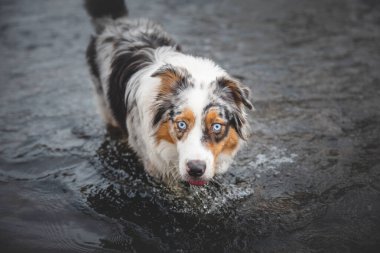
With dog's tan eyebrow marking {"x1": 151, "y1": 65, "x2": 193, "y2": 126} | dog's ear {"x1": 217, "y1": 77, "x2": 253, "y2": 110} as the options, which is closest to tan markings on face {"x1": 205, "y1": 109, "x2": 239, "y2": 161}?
dog's ear {"x1": 217, "y1": 77, "x2": 253, "y2": 110}

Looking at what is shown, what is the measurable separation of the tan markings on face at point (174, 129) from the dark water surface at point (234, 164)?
32.8 inches

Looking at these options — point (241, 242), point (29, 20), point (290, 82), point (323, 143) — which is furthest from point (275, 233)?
point (29, 20)

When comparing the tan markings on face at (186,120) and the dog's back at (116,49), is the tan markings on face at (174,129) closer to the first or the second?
the tan markings on face at (186,120)

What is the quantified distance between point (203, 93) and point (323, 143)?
223cm

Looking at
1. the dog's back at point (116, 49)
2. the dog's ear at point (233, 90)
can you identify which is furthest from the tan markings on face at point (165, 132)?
the dog's back at point (116, 49)

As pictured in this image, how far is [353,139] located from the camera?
16.4 ft

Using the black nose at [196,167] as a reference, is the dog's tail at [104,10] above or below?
above

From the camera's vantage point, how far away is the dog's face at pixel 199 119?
10.6 ft

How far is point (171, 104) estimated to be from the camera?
349cm

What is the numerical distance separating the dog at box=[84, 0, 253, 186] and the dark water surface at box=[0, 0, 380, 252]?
50 cm

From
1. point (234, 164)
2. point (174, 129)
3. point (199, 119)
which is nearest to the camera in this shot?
point (199, 119)

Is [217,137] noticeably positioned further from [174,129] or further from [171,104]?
[171,104]

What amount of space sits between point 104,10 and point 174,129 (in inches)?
114

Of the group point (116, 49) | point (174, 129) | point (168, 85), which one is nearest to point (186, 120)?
point (174, 129)
